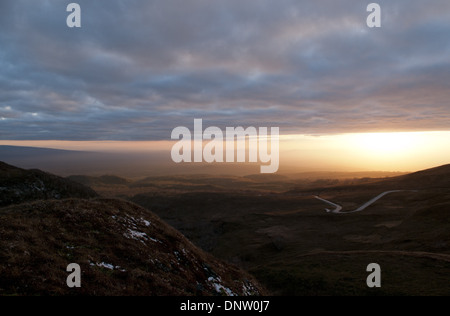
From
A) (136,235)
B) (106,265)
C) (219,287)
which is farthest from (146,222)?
(106,265)

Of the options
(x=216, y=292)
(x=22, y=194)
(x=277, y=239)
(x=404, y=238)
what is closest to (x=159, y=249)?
(x=216, y=292)

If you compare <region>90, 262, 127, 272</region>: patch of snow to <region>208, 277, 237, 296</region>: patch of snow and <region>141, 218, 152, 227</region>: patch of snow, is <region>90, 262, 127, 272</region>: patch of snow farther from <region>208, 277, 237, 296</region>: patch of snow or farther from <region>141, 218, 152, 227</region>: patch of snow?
<region>141, 218, 152, 227</region>: patch of snow

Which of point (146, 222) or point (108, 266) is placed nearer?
point (108, 266)

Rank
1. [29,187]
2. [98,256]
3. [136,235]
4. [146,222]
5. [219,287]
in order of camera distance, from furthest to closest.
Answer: [29,187], [146,222], [136,235], [219,287], [98,256]

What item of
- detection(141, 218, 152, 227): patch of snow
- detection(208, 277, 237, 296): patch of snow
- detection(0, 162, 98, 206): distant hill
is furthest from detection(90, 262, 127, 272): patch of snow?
detection(0, 162, 98, 206): distant hill

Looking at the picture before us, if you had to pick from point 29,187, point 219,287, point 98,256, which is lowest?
point 219,287

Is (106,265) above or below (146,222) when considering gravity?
above

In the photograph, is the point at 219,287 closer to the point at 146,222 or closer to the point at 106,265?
the point at 106,265
